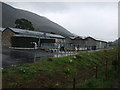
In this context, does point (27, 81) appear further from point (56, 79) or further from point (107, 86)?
point (107, 86)

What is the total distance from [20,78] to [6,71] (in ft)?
3.61

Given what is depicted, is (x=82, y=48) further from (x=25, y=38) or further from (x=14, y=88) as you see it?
(x=14, y=88)

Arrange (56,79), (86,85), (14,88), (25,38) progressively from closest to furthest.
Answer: (14,88) < (86,85) < (56,79) < (25,38)

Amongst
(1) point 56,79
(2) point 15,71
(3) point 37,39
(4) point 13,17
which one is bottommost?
(1) point 56,79

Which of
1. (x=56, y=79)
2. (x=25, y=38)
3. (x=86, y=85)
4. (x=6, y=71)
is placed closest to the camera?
(x=86, y=85)

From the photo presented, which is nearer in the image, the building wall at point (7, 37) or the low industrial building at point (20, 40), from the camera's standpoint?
the low industrial building at point (20, 40)

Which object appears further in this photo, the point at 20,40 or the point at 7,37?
the point at 7,37

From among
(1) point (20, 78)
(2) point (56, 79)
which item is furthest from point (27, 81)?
(2) point (56, 79)

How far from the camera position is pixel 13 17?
130125 mm

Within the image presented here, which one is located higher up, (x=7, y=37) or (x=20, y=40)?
(x=7, y=37)

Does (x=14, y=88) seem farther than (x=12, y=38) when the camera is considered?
No

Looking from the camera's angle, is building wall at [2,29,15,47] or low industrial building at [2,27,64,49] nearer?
low industrial building at [2,27,64,49]

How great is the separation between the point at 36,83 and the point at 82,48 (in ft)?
83.2

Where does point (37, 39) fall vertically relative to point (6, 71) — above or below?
above
